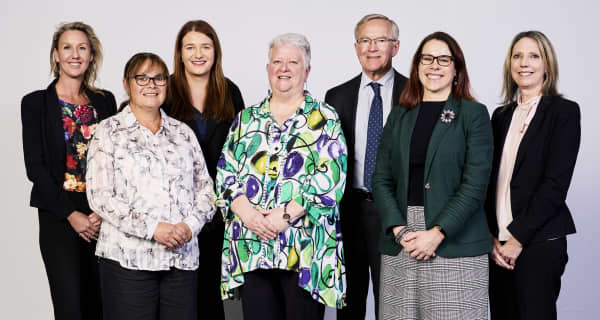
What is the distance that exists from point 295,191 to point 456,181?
680mm

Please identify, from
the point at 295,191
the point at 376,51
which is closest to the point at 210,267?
the point at 295,191

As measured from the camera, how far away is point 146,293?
2.87 meters

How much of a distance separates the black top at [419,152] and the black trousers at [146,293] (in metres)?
1.06

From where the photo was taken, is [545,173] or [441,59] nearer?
[441,59]

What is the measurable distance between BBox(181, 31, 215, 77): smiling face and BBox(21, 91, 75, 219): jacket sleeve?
0.76 m

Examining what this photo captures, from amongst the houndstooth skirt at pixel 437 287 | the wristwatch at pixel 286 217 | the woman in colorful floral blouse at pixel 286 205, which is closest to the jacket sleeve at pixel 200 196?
the woman in colorful floral blouse at pixel 286 205

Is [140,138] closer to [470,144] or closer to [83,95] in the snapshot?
[83,95]

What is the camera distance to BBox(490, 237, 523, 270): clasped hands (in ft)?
9.73

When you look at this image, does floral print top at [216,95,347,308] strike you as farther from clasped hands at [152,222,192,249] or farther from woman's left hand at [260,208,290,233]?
clasped hands at [152,222,192,249]

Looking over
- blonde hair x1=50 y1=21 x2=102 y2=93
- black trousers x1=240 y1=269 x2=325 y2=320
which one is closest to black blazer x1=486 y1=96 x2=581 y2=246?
black trousers x1=240 y1=269 x2=325 y2=320

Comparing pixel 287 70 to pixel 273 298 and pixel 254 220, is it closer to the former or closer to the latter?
pixel 254 220

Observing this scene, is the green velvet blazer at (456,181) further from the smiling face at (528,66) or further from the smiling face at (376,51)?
the smiling face at (376,51)

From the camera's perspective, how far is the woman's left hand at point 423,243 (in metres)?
2.70

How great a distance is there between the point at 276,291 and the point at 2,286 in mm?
3089
